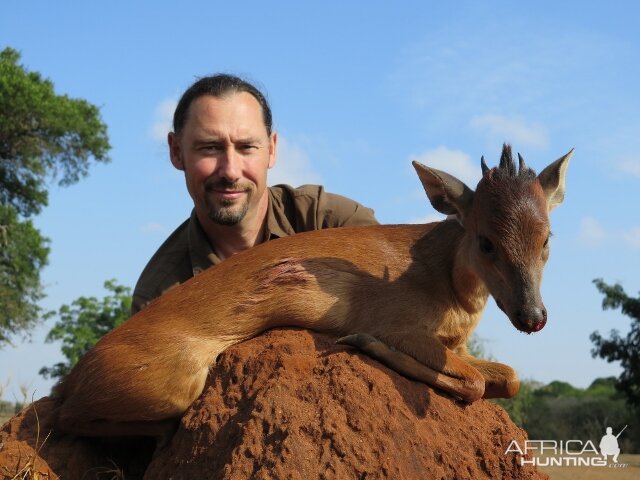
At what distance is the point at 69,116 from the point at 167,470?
25.5 meters

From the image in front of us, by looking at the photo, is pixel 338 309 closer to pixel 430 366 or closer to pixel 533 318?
pixel 430 366

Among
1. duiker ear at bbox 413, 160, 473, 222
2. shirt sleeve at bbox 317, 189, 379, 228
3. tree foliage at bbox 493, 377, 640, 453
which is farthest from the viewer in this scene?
tree foliage at bbox 493, 377, 640, 453

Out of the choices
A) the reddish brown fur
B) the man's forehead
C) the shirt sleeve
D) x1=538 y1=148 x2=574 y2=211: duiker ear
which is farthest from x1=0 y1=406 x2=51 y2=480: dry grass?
x1=538 y1=148 x2=574 y2=211: duiker ear

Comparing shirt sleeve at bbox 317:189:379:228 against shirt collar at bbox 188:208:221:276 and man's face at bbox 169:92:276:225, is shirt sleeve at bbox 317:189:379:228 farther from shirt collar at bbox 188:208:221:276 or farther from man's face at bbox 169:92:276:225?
shirt collar at bbox 188:208:221:276

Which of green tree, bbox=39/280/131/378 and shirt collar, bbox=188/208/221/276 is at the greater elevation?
green tree, bbox=39/280/131/378

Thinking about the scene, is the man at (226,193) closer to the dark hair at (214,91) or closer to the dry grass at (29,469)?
the dark hair at (214,91)

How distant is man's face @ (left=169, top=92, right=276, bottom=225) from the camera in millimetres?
7391

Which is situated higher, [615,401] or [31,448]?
[615,401]

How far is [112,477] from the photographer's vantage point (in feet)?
18.9

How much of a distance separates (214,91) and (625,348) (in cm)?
2297

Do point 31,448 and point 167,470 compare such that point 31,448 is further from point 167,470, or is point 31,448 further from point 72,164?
point 72,164

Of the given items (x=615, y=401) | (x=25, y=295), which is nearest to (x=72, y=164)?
(x=25, y=295)

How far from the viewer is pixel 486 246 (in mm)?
5293

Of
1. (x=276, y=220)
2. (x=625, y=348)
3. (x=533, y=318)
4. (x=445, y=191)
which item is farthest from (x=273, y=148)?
(x=625, y=348)
